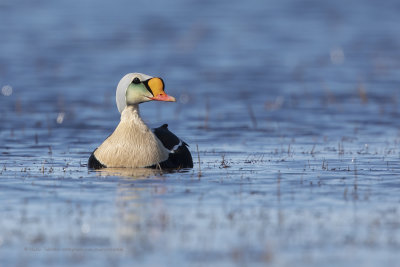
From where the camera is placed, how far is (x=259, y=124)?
20125mm

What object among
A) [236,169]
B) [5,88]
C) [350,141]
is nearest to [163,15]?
[5,88]

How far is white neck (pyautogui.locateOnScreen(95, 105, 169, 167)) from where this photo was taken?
1316 cm

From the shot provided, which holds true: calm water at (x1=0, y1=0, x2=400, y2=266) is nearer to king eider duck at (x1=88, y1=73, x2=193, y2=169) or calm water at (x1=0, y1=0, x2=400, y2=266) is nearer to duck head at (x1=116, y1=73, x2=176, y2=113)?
king eider duck at (x1=88, y1=73, x2=193, y2=169)

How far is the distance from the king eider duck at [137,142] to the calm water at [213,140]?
11.5 inches

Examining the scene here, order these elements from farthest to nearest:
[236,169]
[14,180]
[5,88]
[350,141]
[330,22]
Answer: [330,22]
[5,88]
[350,141]
[236,169]
[14,180]

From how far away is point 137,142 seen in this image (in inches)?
522

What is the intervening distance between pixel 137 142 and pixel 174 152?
0.61 metres

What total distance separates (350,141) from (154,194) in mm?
6782

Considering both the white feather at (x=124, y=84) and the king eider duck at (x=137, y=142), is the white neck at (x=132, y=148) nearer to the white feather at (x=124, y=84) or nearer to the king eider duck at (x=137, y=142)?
the king eider duck at (x=137, y=142)

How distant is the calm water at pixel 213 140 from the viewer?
907 cm

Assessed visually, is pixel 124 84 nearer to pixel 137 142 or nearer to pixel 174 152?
pixel 137 142

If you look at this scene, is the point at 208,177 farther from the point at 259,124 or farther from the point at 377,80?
the point at 377,80

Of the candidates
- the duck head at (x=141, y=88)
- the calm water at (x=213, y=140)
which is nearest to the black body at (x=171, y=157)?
the calm water at (x=213, y=140)

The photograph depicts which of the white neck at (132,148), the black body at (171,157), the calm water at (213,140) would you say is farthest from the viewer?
the black body at (171,157)
